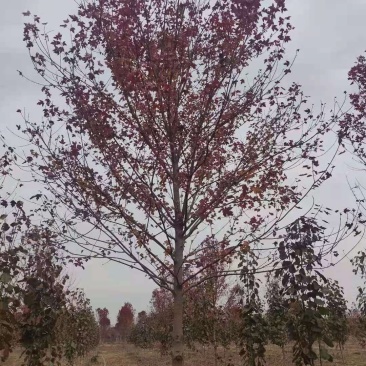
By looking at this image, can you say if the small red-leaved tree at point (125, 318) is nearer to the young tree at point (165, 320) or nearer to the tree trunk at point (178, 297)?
the young tree at point (165, 320)

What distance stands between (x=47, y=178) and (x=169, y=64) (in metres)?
2.11

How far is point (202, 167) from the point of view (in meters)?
5.89

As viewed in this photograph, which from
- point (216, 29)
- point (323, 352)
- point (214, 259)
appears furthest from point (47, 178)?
point (323, 352)

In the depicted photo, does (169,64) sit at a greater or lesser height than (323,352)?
greater

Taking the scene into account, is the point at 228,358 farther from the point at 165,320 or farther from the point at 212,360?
the point at 165,320

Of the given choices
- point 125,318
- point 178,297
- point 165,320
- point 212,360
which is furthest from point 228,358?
point 125,318

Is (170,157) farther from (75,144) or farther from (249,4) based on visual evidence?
(249,4)

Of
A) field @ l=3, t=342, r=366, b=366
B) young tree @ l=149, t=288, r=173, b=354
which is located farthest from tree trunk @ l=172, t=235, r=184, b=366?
young tree @ l=149, t=288, r=173, b=354

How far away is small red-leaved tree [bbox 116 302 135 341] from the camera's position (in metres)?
78.2

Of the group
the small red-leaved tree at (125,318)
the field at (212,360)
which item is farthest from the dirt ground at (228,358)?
the small red-leaved tree at (125,318)

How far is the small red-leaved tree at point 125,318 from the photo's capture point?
7819 cm

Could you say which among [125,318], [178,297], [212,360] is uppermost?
[125,318]

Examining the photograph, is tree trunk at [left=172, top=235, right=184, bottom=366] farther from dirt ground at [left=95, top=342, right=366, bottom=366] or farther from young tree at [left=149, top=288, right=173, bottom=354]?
young tree at [left=149, top=288, right=173, bottom=354]

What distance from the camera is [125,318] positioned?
264 ft
